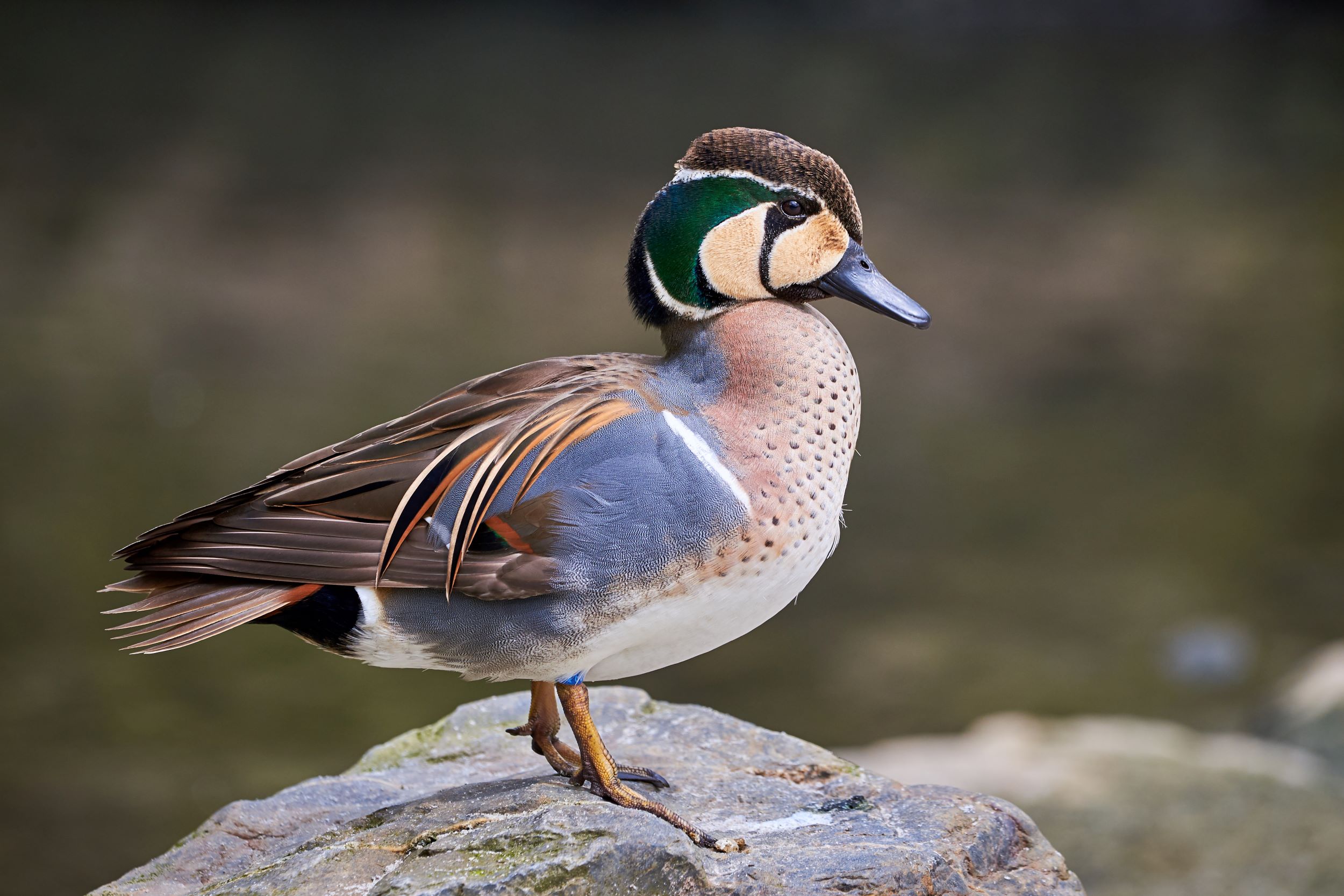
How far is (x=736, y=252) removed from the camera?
2.43 meters

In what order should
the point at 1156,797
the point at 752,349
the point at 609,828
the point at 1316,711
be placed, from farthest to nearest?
the point at 1316,711 < the point at 1156,797 < the point at 752,349 < the point at 609,828

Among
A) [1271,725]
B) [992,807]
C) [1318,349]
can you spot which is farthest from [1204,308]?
[992,807]

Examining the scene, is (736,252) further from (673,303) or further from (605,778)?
(605,778)

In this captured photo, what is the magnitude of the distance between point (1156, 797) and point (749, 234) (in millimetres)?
2853

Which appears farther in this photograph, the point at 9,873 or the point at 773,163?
the point at 9,873

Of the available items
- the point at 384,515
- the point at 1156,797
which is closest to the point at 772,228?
the point at 384,515

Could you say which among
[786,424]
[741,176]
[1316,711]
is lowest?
[1316,711]

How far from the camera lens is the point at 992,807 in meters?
2.63

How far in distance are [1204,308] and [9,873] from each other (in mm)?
8152

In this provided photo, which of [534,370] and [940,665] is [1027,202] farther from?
[534,370]

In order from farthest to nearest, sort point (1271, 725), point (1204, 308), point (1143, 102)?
point (1143, 102), point (1204, 308), point (1271, 725)

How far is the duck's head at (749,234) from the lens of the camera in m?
2.40

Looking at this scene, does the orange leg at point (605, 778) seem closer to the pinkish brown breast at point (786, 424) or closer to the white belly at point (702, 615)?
the white belly at point (702, 615)

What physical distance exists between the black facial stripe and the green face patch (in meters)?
0.03
